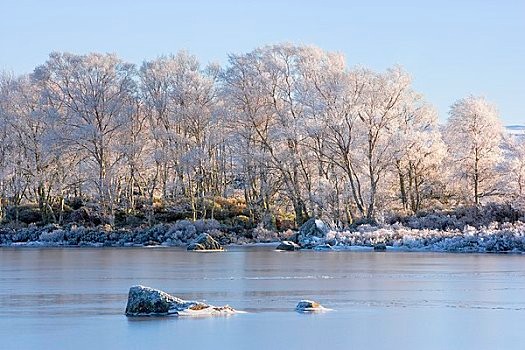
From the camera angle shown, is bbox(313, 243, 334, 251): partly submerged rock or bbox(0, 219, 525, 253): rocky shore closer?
bbox(0, 219, 525, 253): rocky shore

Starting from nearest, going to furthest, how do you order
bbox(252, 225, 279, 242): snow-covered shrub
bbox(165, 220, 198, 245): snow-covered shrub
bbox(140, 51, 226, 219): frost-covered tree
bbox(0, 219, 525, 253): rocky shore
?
bbox(0, 219, 525, 253): rocky shore < bbox(252, 225, 279, 242): snow-covered shrub < bbox(165, 220, 198, 245): snow-covered shrub < bbox(140, 51, 226, 219): frost-covered tree

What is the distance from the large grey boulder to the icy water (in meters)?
14.0

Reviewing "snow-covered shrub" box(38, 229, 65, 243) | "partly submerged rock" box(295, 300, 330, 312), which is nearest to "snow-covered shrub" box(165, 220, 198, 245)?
"snow-covered shrub" box(38, 229, 65, 243)

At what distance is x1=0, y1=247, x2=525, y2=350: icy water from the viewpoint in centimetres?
1024

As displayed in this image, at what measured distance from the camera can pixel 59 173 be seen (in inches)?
2223

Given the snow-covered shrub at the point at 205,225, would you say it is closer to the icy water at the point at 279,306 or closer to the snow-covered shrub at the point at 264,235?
the snow-covered shrub at the point at 264,235

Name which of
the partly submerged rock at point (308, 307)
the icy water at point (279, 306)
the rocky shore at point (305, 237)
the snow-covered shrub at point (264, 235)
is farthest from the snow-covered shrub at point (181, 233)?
the partly submerged rock at point (308, 307)

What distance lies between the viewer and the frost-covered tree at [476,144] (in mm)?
54312

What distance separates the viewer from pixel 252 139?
51312 mm

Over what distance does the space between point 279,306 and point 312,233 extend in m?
27.0

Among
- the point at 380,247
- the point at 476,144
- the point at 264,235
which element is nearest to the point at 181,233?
the point at 264,235

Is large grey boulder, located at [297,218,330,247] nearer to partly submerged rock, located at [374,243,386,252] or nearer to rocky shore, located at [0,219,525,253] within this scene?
rocky shore, located at [0,219,525,253]

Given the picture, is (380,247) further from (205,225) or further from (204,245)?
(205,225)

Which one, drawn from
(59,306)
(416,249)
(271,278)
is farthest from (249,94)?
(59,306)
